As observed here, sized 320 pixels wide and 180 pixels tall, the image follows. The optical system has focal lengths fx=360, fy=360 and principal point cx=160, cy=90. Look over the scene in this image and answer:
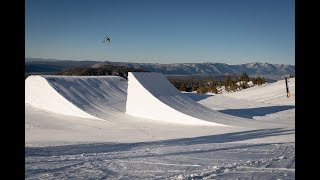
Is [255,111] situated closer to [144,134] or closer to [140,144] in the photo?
[144,134]

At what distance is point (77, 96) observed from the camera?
42.4 ft

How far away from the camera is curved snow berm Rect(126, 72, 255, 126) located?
10.5 meters

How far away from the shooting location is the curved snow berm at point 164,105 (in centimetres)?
1049

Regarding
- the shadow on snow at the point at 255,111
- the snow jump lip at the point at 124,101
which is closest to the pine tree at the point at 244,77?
the shadow on snow at the point at 255,111

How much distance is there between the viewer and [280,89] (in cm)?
2238

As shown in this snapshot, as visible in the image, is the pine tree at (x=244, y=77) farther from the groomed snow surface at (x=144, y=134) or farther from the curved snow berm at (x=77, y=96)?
the curved snow berm at (x=77, y=96)

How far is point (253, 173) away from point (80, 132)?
17.9ft

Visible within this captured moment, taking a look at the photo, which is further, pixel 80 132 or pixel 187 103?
pixel 187 103

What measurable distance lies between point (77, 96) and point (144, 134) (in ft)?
16.3

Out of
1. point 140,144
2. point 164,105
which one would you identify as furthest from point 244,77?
point 140,144

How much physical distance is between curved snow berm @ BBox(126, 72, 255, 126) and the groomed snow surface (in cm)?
3

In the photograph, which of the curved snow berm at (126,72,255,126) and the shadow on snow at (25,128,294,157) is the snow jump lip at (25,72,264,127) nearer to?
the curved snow berm at (126,72,255,126)
